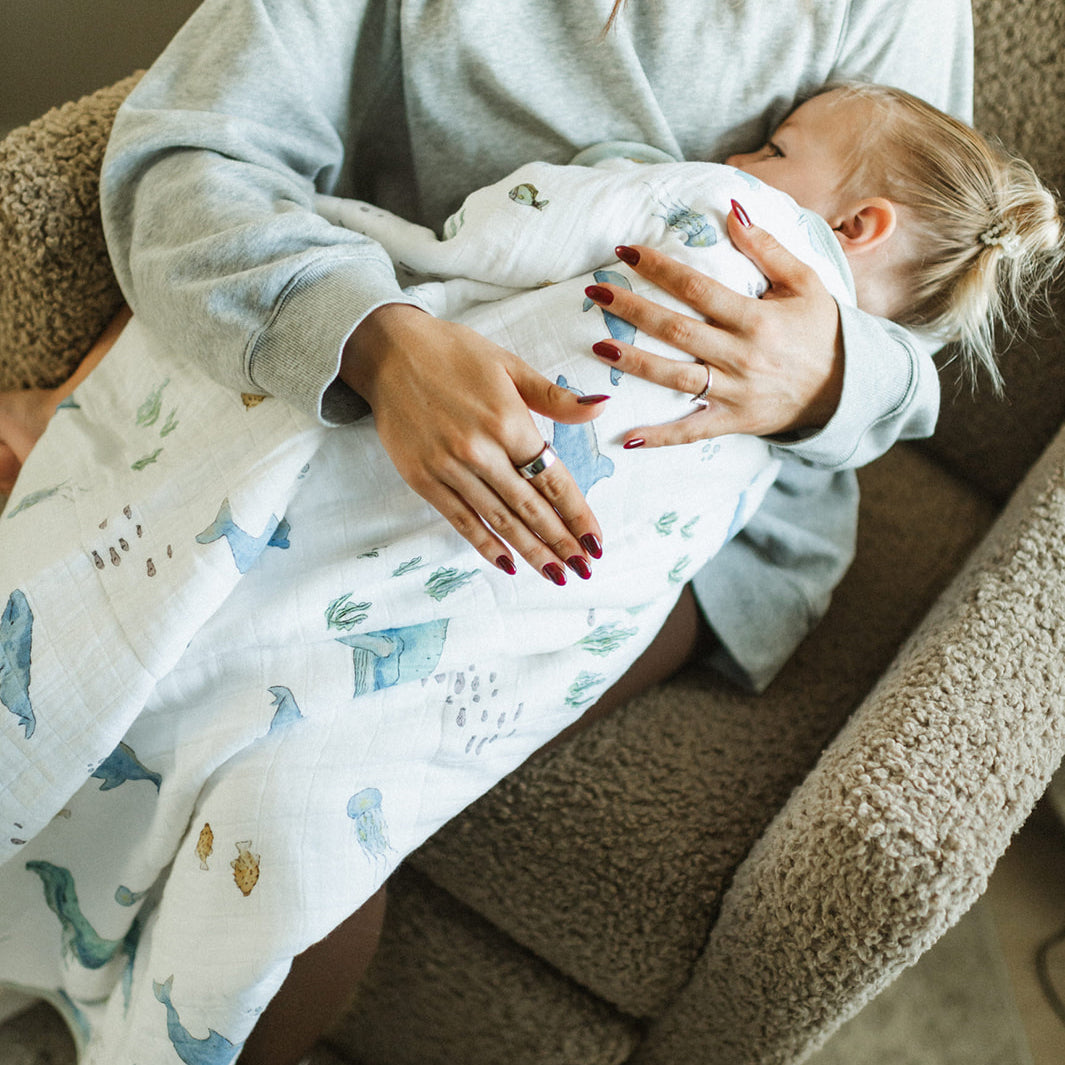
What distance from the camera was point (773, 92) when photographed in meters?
0.85

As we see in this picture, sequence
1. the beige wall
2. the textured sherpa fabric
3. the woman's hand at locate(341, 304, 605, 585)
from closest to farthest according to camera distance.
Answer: the woman's hand at locate(341, 304, 605, 585) < the textured sherpa fabric < the beige wall

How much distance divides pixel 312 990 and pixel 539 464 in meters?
0.45

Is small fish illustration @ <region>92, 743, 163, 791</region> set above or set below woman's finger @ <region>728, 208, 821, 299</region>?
below

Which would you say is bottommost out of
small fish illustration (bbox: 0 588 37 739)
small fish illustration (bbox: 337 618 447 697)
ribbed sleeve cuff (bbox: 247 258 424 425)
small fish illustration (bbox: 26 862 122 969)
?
small fish illustration (bbox: 26 862 122 969)

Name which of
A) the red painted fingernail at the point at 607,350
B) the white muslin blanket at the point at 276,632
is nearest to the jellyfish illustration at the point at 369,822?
the white muslin blanket at the point at 276,632

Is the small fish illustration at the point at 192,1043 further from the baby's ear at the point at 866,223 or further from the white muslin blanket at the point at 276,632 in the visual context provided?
the baby's ear at the point at 866,223

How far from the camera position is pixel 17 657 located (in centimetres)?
62

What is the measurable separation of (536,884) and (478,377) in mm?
447

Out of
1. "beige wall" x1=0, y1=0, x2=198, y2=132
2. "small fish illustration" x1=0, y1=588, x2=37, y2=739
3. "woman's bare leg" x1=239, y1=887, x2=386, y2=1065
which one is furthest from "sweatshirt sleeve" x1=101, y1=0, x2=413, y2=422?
"beige wall" x1=0, y1=0, x2=198, y2=132

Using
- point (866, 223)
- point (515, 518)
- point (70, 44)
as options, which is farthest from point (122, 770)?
point (70, 44)

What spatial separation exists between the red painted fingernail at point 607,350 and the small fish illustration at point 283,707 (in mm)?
320

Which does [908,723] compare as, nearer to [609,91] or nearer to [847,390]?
[847,390]

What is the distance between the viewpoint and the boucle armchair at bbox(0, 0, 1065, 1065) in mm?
625

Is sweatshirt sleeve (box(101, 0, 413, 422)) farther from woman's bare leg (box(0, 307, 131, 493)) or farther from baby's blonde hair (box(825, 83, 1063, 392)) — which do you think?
baby's blonde hair (box(825, 83, 1063, 392))
